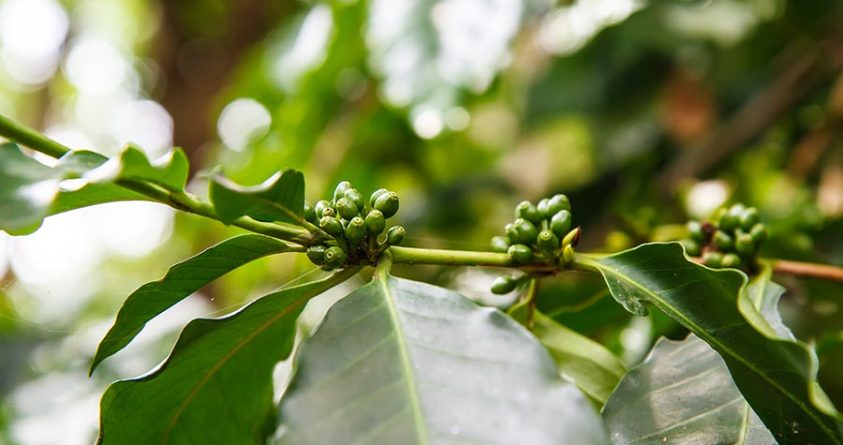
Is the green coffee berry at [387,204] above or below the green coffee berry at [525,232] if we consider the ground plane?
above

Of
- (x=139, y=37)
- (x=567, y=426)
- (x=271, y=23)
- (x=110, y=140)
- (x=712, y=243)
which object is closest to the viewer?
(x=567, y=426)

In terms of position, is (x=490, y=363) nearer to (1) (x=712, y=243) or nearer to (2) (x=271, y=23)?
(1) (x=712, y=243)

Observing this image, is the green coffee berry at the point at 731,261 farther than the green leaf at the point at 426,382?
Yes

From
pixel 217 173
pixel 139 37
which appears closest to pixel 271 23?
pixel 139 37

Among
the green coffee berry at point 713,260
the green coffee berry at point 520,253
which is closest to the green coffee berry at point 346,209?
the green coffee berry at point 520,253

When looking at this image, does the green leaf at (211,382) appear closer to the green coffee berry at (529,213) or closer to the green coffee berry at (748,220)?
the green coffee berry at (529,213)

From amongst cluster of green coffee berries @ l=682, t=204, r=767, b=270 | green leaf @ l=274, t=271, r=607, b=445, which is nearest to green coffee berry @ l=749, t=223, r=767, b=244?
cluster of green coffee berries @ l=682, t=204, r=767, b=270
